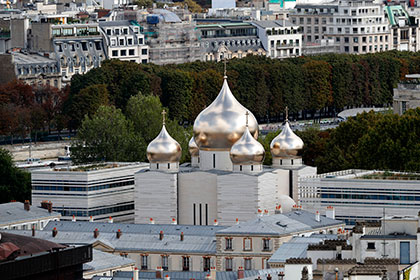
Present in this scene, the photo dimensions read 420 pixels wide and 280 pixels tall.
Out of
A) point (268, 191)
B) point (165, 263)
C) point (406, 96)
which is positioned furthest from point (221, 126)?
point (406, 96)

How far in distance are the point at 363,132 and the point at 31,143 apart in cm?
5236

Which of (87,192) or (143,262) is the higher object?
(87,192)

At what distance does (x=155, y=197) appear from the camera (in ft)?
408

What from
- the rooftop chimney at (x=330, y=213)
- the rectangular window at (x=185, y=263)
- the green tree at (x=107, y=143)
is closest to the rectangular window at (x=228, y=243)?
the rectangular window at (x=185, y=263)

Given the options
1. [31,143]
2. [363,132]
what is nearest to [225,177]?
[363,132]

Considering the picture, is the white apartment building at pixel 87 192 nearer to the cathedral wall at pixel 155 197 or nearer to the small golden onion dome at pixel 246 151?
the cathedral wall at pixel 155 197

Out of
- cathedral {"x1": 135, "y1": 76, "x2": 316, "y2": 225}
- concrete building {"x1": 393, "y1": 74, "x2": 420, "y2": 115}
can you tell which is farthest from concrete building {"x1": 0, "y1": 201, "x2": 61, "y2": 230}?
concrete building {"x1": 393, "y1": 74, "x2": 420, "y2": 115}

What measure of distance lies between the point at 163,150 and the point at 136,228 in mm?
10199

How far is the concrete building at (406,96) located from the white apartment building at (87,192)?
1472 inches

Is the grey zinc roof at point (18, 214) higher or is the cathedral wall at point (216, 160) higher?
the cathedral wall at point (216, 160)

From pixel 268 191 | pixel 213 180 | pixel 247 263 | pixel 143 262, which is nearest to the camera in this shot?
pixel 247 263

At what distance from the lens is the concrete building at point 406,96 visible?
16125 centimetres

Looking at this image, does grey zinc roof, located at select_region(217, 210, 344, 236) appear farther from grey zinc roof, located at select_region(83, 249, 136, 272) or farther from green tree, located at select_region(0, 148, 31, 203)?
green tree, located at select_region(0, 148, 31, 203)

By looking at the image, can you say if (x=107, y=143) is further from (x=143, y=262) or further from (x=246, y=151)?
(x=143, y=262)
